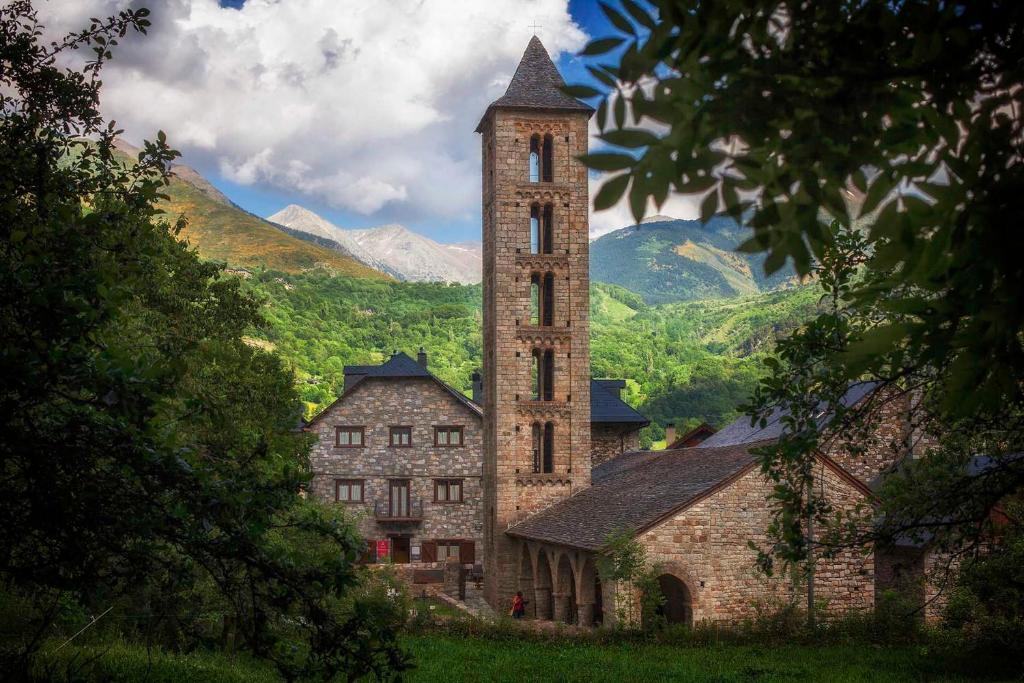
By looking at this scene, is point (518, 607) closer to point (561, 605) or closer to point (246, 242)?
point (561, 605)

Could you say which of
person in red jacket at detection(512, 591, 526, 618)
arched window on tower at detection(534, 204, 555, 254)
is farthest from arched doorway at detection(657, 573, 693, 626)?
arched window on tower at detection(534, 204, 555, 254)

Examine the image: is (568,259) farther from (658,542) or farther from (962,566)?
(962,566)

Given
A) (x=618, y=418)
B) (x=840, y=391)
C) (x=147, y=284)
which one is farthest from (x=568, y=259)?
(x=840, y=391)

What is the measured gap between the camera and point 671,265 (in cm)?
15688

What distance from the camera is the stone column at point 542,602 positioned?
31556 millimetres

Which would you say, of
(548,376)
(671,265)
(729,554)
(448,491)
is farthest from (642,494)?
(671,265)

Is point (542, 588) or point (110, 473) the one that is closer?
point (110, 473)

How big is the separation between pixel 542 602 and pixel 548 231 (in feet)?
37.4

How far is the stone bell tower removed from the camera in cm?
3416

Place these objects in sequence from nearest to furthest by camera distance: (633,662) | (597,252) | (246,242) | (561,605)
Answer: (633,662) < (561,605) < (246,242) < (597,252)

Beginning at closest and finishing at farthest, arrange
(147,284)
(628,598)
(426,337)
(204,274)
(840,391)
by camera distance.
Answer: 1. (840,391)
2. (147,284)
3. (628,598)
4. (204,274)
5. (426,337)

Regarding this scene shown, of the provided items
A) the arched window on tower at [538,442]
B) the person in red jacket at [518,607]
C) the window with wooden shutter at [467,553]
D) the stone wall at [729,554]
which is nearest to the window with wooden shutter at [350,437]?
the window with wooden shutter at [467,553]

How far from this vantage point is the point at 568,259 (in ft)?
113

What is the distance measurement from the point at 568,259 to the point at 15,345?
2866 centimetres
